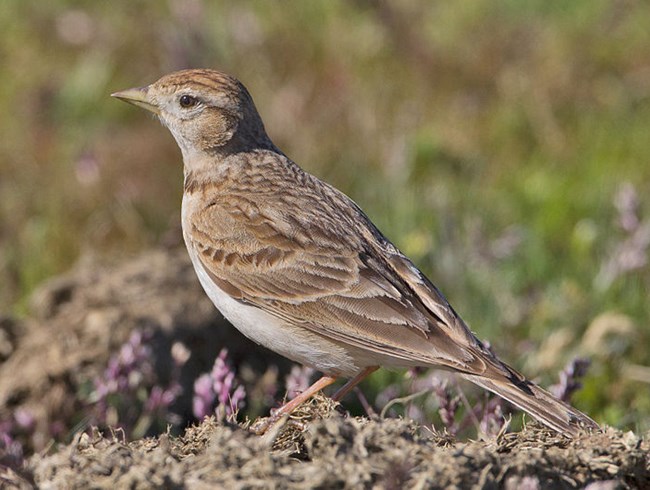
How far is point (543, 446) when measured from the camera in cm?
407

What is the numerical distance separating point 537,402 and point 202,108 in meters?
2.44

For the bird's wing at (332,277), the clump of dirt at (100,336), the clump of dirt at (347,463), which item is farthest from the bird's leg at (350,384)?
the clump of dirt at (100,336)

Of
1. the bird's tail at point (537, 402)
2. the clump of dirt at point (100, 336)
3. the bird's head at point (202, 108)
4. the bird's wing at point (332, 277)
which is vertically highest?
the bird's head at point (202, 108)

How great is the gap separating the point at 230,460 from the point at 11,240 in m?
5.48

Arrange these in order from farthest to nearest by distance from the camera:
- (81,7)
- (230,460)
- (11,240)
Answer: (81,7) → (11,240) → (230,460)

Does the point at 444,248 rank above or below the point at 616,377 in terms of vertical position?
above

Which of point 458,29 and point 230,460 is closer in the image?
point 230,460

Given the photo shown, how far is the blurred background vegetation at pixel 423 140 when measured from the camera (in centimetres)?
733

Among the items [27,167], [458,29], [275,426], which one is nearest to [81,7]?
[27,167]

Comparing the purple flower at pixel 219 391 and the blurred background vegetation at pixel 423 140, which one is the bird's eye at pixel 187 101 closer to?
the purple flower at pixel 219 391

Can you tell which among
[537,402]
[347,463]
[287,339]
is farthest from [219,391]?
[347,463]

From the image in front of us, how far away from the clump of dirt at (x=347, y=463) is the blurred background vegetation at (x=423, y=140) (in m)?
2.20

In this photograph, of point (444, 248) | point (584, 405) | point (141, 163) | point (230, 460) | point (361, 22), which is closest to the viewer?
point (230, 460)

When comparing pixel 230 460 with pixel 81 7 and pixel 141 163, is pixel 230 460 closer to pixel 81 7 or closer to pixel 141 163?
pixel 141 163
